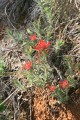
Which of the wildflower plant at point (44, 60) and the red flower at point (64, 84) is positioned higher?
the wildflower plant at point (44, 60)

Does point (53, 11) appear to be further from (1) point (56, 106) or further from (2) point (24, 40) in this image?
(1) point (56, 106)

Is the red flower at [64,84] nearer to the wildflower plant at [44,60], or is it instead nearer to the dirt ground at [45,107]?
the wildflower plant at [44,60]

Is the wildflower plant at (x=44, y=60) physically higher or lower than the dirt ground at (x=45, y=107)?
higher

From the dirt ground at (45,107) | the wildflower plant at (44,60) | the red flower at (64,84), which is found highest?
the wildflower plant at (44,60)

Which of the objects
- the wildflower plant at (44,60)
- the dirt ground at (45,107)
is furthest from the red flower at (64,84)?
the dirt ground at (45,107)

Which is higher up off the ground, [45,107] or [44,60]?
[44,60]

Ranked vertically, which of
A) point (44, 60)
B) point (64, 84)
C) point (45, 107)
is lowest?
point (45, 107)

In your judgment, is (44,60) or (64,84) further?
(44,60)

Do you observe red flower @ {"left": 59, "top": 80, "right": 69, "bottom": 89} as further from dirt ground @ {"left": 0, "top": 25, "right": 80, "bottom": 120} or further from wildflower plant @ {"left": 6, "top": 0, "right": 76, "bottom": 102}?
dirt ground @ {"left": 0, "top": 25, "right": 80, "bottom": 120}

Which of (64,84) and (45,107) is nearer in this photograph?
(64,84)

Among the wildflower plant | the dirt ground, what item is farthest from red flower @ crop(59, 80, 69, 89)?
the dirt ground

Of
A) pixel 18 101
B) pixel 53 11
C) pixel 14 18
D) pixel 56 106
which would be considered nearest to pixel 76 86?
pixel 56 106
